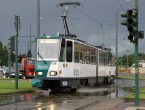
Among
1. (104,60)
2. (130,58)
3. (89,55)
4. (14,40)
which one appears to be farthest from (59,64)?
(130,58)

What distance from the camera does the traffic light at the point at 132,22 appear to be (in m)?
20.3

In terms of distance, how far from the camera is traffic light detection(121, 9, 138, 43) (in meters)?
20.3

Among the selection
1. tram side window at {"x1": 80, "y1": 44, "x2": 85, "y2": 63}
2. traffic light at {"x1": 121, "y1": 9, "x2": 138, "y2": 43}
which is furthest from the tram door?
traffic light at {"x1": 121, "y1": 9, "x2": 138, "y2": 43}

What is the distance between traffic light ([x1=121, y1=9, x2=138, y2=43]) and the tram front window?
1040cm

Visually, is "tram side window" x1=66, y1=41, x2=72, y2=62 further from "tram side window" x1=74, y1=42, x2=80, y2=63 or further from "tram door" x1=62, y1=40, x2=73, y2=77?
"tram side window" x1=74, y1=42, x2=80, y2=63

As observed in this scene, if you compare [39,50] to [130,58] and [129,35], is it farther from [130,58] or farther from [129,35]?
[130,58]

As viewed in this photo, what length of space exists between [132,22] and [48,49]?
10.9 meters

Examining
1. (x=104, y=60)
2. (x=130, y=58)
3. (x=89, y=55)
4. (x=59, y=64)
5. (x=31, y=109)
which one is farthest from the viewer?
(x=130, y=58)

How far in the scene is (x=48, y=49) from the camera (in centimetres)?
3041

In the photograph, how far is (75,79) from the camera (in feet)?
105

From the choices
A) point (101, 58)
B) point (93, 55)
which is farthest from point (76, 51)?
point (101, 58)

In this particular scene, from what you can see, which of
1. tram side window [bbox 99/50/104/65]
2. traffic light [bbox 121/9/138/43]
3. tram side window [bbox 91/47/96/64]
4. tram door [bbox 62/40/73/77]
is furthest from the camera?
tram side window [bbox 99/50/104/65]

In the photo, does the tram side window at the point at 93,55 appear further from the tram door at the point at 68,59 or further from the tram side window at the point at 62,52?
the tram side window at the point at 62,52

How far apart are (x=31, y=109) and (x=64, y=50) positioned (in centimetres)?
1069
